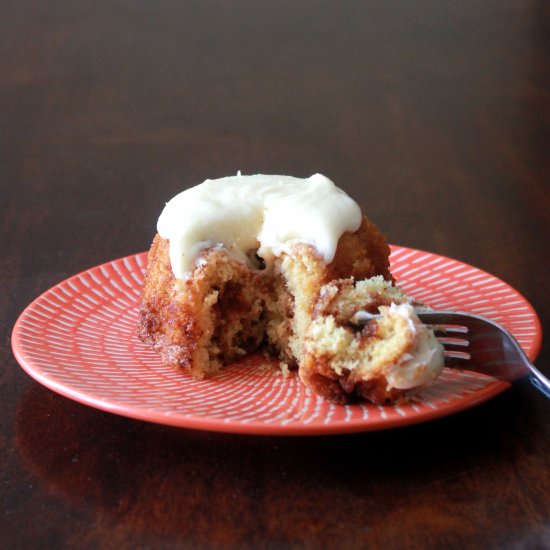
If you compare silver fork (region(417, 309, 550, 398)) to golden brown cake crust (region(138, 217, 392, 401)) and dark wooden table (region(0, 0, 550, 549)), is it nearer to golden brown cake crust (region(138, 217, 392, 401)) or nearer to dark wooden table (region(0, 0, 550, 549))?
dark wooden table (region(0, 0, 550, 549))

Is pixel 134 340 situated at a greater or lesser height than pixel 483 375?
lesser

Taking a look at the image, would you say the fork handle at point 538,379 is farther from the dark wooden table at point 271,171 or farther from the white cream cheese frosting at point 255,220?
the white cream cheese frosting at point 255,220

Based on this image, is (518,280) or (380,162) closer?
(518,280)

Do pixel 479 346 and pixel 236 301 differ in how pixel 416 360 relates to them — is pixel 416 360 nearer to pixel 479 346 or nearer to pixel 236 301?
pixel 479 346

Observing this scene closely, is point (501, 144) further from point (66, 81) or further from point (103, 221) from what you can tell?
point (66, 81)

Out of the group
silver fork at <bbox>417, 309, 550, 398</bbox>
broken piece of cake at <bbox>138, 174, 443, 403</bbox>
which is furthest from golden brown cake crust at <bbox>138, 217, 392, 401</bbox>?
silver fork at <bbox>417, 309, 550, 398</bbox>

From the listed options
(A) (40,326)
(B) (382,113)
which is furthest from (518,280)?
(B) (382,113)
